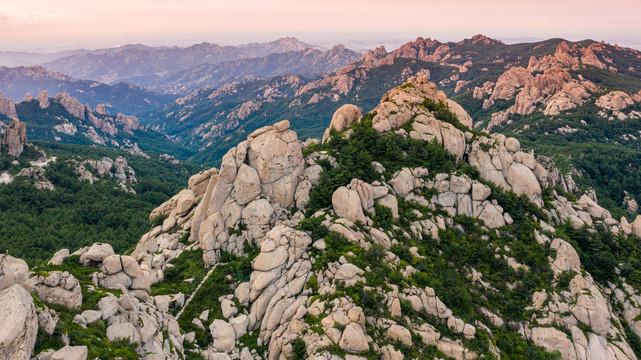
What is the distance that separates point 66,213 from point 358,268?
370 ft

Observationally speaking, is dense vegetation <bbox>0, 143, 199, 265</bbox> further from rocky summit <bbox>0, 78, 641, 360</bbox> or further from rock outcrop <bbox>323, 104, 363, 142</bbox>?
rock outcrop <bbox>323, 104, 363, 142</bbox>

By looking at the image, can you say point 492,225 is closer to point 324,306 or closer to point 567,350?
point 567,350

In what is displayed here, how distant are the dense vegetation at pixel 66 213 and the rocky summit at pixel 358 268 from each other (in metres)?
59.0

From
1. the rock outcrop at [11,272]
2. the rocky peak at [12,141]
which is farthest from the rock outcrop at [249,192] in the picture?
the rocky peak at [12,141]

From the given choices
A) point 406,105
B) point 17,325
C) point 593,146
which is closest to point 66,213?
point 17,325

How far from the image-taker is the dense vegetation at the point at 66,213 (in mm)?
77000

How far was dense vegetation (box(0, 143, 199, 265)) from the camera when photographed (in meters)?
77.0

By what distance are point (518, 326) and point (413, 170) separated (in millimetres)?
22466

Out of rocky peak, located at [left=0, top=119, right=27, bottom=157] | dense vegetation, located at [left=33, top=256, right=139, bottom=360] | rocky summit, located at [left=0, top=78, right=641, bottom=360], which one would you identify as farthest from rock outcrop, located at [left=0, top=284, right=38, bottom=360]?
rocky peak, located at [left=0, top=119, right=27, bottom=157]

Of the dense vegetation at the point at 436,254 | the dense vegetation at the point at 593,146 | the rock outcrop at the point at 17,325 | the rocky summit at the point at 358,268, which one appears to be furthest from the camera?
the dense vegetation at the point at 593,146

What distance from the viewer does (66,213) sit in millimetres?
93125

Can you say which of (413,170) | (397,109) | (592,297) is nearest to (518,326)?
(592,297)

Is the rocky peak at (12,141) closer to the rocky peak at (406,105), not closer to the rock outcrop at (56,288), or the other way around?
the rock outcrop at (56,288)

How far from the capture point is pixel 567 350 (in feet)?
91.1
